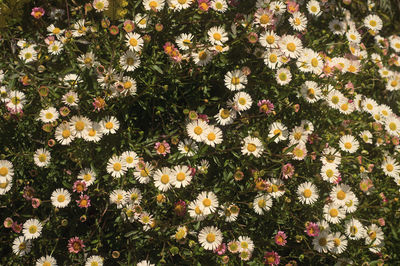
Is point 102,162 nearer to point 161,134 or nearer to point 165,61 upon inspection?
point 161,134

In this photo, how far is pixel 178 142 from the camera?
299 centimetres

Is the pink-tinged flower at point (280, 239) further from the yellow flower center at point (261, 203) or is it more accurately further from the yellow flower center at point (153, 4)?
the yellow flower center at point (153, 4)

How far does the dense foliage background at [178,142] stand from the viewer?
2691 millimetres

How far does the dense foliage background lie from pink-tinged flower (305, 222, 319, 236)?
0.5 inches

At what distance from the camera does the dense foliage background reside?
8.83 ft

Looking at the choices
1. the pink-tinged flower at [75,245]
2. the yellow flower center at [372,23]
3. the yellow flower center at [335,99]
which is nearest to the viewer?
the pink-tinged flower at [75,245]

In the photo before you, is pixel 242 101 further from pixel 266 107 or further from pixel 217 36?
pixel 217 36

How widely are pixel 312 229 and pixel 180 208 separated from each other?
1.17 meters


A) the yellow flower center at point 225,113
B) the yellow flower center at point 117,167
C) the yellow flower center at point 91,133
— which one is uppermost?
the yellow flower center at point 225,113

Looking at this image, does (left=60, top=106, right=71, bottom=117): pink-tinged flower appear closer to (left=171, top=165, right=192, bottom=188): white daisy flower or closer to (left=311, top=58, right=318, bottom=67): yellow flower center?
(left=171, top=165, right=192, bottom=188): white daisy flower

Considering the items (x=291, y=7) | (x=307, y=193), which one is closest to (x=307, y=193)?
(x=307, y=193)

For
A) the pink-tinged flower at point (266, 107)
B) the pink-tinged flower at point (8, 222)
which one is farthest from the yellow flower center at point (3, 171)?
the pink-tinged flower at point (266, 107)

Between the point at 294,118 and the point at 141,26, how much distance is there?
1.73 meters

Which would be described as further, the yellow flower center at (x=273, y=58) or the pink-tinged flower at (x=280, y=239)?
the yellow flower center at (x=273, y=58)
